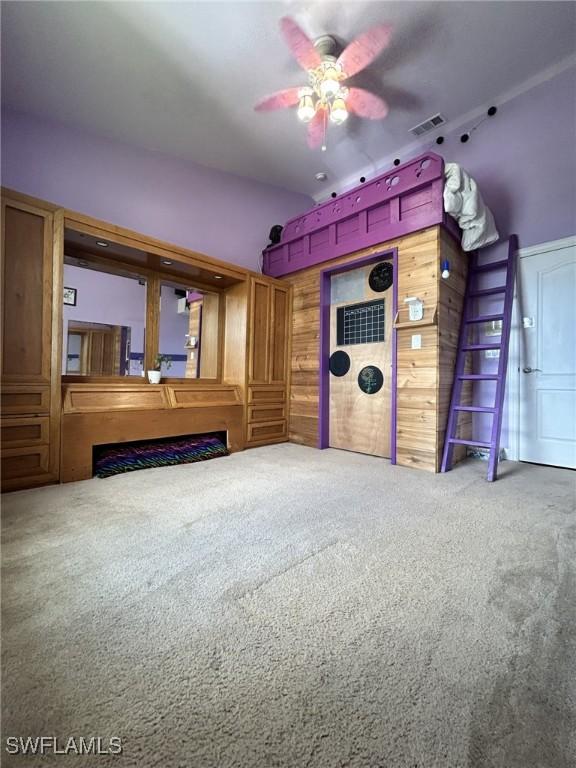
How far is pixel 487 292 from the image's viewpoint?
10.4 feet

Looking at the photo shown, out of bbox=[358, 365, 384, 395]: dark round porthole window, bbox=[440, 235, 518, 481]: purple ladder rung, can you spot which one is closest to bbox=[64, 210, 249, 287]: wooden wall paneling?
bbox=[358, 365, 384, 395]: dark round porthole window

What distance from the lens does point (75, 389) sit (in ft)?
8.38

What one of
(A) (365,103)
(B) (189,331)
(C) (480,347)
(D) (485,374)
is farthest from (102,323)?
(D) (485,374)

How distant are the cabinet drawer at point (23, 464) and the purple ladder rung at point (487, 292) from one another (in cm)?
404

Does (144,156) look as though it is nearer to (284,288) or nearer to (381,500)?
(284,288)

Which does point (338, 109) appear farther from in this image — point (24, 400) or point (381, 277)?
point (24, 400)

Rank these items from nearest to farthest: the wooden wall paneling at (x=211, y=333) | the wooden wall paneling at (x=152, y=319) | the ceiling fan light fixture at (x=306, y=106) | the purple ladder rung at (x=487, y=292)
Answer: the ceiling fan light fixture at (x=306, y=106) < the purple ladder rung at (x=487, y=292) < the wooden wall paneling at (x=152, y=319) < the wooden wall paneling at (x=211, y=333)

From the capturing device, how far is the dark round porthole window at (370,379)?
3.39 m

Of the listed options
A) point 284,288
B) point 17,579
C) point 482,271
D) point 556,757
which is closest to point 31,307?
point 17,579

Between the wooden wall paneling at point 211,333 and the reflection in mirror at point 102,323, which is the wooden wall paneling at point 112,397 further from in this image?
the wooden wall paneling at point 211,333

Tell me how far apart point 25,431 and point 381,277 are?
3433 millimetres

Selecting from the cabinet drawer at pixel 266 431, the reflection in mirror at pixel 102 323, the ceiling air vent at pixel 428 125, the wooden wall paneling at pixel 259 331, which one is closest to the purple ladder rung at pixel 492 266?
the ceiling air vent at pixel 428 125

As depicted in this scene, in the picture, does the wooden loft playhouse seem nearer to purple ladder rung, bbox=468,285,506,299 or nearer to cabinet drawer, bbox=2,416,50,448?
cabinet drawer, bbox=2,416,50,448

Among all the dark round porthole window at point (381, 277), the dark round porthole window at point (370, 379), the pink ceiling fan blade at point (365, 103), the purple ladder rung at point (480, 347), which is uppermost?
the pink ceiling fan blade at point (365, 103)
